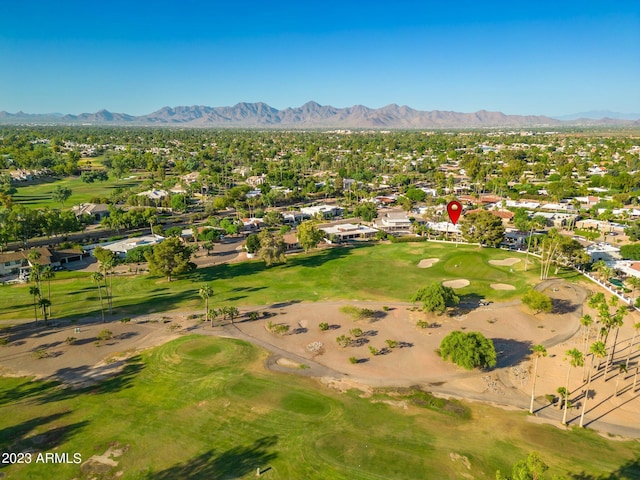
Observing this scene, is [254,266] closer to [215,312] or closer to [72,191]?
[215,312]

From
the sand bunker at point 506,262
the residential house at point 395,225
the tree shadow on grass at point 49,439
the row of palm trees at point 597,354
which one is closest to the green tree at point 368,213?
the residential house at point 395,225

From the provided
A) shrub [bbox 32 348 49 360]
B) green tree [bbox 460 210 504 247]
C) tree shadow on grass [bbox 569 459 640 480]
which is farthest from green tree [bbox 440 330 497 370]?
shrub [bbox 32 348 49 360]

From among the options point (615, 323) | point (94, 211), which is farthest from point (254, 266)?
point (94, 211)

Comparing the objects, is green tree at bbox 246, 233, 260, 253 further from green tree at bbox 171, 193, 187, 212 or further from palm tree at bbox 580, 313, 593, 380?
palm tree at bbox 580, 313, 593, 380

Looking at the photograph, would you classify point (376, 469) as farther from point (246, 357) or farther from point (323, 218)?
point (323, 218)

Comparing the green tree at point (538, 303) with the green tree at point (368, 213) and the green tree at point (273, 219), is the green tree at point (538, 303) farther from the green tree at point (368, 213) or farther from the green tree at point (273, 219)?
the green tree at point (273, 219)
